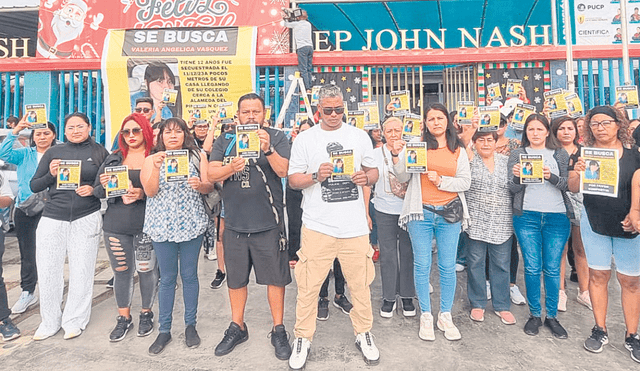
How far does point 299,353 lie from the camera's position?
2.87 meters

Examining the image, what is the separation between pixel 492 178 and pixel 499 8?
1066 cm

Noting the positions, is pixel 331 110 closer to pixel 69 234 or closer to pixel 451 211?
pixel 451 211

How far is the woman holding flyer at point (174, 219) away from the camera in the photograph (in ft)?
10.2

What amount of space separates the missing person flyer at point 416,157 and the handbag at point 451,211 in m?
0.40

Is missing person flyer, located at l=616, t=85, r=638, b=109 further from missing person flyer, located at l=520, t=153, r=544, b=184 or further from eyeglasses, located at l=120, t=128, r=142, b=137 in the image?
eyeglasses, located at l=120, t=128, r=142, b=137

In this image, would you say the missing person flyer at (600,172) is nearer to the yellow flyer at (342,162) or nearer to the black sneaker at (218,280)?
the yellow flyer at (342,162)

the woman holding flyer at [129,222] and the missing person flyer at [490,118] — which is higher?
the missing person flyer at [490,118]

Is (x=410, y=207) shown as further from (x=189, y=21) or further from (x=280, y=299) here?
(x=189, y=21)

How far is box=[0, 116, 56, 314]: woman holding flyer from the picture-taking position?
386 cm

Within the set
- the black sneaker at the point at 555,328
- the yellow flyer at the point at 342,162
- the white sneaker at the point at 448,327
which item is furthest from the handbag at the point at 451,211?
the black sneaker at the point at 555,328

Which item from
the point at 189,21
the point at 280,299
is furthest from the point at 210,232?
the point at 189,21

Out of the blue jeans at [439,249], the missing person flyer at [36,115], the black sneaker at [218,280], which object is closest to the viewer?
the blue jeans at [439,249]

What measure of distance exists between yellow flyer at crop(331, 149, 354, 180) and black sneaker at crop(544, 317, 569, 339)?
2311mm

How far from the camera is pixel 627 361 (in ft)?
9.49
